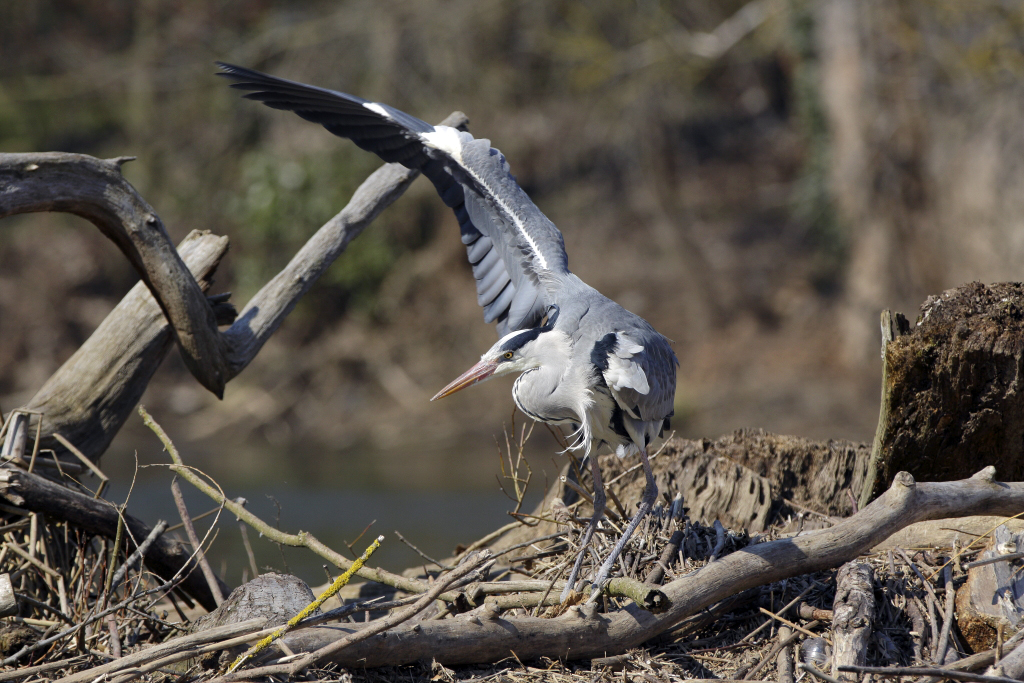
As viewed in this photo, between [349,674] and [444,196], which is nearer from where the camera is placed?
[349,674]

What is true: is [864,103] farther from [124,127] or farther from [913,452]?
[124,127]

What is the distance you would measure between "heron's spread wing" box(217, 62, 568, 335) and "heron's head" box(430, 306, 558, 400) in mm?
318

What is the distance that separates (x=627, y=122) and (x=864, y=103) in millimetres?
3818

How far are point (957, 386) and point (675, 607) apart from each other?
1.51 metres

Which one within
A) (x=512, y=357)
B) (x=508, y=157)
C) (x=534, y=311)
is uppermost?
(x=508, y=157)

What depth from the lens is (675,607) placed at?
2.97 meters

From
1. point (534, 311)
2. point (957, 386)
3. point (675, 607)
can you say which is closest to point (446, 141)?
point (534, 311)

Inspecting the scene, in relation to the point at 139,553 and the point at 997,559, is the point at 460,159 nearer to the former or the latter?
the point at 139,553

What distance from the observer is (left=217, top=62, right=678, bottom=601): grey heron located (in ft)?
11.1

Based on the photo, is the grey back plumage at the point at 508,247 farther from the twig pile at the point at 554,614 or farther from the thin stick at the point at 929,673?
the thin stick at the point at 929,673

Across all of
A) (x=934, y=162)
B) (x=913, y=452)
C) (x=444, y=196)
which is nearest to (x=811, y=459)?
(x=913, y=452)

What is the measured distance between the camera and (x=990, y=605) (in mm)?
2973

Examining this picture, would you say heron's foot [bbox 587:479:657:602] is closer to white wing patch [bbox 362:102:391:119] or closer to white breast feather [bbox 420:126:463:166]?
white breast feather [bbox 420:126:463:166]

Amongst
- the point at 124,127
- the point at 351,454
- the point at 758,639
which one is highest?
the point at 124,127
